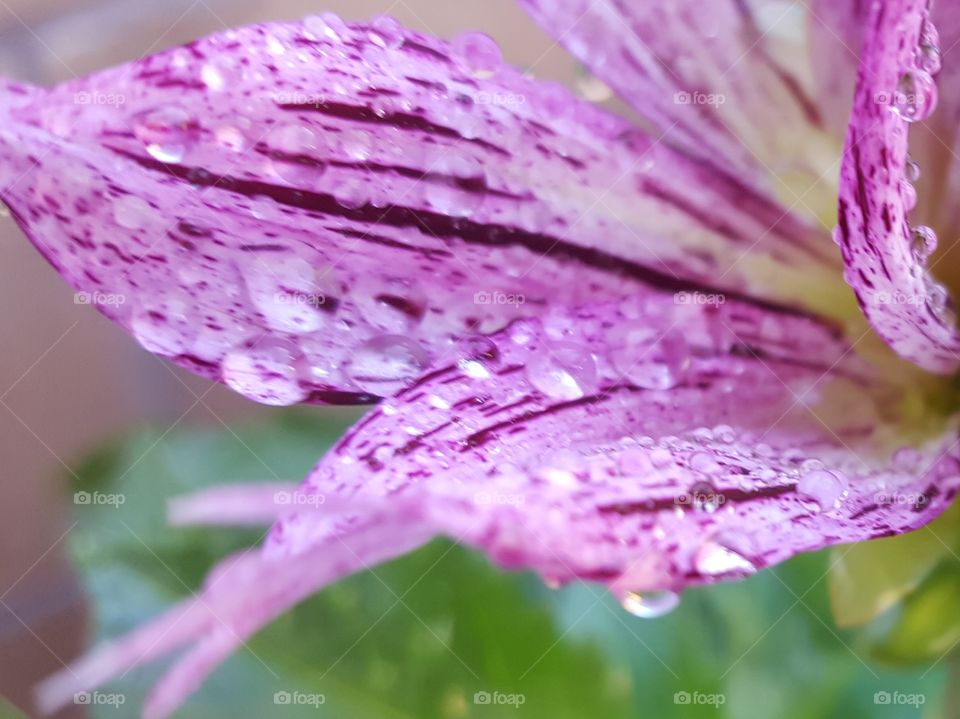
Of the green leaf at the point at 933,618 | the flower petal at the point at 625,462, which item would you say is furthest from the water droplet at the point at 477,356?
the green leaf at the point at 933,618

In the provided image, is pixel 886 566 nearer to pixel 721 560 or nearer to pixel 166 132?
pixel 721 560

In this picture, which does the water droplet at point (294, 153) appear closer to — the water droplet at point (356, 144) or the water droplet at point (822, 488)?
the water droplet at point (356, 144)

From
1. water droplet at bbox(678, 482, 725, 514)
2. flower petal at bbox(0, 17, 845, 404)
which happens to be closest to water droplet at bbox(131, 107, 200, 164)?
flower petal at bbox(0, 17, 845, 404)

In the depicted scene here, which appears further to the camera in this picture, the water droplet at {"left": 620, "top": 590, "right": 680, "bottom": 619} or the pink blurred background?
the pink blurred background

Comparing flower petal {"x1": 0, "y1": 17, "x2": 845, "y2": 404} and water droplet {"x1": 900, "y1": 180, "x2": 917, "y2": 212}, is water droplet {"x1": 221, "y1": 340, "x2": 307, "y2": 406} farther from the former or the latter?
water droplet {"x1": 900, "y1": 180, "x2": 917, "y2": 212}

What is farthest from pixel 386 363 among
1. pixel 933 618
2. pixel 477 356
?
pixel 933 618

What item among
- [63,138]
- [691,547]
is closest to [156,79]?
[63,138]

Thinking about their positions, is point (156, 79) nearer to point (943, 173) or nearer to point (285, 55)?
point (285, 55)
